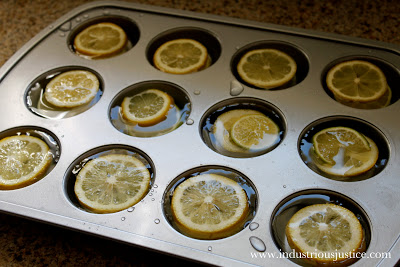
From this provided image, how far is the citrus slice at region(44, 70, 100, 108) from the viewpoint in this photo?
183 centimetres

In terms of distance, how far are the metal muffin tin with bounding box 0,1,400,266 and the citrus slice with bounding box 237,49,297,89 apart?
0.04 m

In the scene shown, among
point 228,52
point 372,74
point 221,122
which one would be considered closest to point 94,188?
point 221,122

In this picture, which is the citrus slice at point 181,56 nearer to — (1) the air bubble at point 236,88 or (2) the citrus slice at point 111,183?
(1) the air bubble at point 236,88

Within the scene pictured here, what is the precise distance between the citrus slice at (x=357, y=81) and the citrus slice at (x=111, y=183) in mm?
768

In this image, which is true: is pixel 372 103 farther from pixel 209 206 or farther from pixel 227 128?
pixel 209 206

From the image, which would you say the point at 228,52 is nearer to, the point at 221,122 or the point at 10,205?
the point at 221,122

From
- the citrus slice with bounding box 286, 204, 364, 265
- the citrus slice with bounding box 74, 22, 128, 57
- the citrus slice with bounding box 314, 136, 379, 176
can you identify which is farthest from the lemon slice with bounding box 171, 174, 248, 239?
the citrus slice with bounding box 74, 22, 128, 57

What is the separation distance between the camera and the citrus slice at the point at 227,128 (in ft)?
5.47

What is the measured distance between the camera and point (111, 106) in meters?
1.79

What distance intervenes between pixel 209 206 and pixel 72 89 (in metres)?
0.77

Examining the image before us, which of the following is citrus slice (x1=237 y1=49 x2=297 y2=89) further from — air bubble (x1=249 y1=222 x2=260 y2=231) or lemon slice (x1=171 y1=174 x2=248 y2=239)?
air bubble (x1=249 y1=222 x2=260 y2=231)

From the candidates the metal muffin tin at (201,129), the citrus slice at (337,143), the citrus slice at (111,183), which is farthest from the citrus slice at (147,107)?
the citrus slice at (337,143)

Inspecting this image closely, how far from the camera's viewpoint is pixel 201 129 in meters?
1.70

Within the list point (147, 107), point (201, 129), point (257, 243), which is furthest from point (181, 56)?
point (257, 243)
